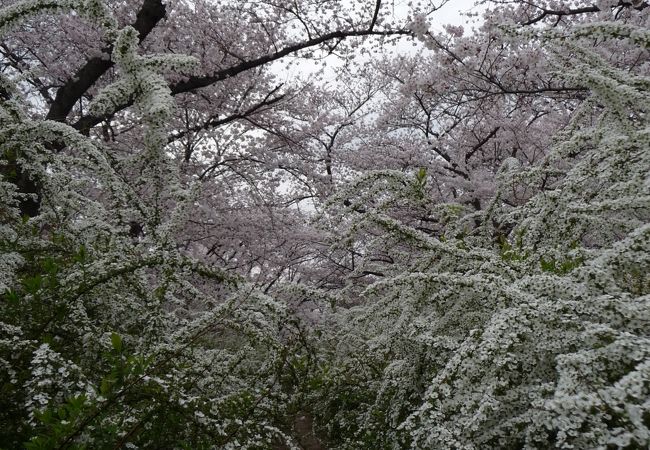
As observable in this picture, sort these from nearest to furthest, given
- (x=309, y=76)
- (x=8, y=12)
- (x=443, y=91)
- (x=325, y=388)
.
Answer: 1. (x=8, y=12)
2. (x=325, y=388)
3. (x=443, y=91)
4. (x=309, y=76)

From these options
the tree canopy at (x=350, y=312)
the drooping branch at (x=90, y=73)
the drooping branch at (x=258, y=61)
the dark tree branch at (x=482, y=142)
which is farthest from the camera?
the dark tree branch at (x=482, y=142)

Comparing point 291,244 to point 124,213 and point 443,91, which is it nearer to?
point 443,91

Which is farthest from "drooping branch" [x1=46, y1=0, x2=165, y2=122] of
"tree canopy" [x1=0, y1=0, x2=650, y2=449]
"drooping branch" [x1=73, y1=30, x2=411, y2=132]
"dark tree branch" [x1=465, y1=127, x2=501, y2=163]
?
"dark tree branch" [x1=465, y1=127, x2=501, y2=163]

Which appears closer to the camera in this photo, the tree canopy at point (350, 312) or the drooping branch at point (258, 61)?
the tree canopy at point (350, 312)

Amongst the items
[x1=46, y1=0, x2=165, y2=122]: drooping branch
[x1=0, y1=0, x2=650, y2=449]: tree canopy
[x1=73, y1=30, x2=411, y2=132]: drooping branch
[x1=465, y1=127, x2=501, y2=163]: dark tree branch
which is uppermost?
[x1=465, y1=127, x2=501, y2=163]: dark tree branch

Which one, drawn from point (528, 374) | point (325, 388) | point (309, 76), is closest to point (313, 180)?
point (309, 76)

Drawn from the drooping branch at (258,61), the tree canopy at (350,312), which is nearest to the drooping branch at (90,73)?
the drooping branch at (258,61)

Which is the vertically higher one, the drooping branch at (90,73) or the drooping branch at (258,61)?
Result: the drooping branch at (258,61)

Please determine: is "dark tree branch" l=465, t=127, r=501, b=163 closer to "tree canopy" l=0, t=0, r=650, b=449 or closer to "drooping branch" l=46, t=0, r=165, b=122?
"tree canopy" l=0, t=0, r=650, b=449

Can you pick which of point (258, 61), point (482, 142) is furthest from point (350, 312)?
point (482, 142)

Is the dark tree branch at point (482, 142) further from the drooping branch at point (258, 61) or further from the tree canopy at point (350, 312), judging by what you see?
the tree canopy at point (350, 312)

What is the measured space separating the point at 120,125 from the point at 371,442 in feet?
27.8

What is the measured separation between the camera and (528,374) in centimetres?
182

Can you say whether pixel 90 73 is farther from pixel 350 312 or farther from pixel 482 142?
pixel 482 142
